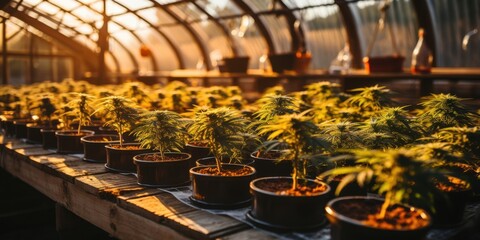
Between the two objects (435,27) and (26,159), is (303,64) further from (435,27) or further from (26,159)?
→ (26,159)

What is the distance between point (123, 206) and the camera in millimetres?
2281

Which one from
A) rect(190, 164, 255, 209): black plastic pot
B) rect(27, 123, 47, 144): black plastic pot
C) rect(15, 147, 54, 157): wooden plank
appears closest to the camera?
rect(190, 164, 255, 209): black plastic pot

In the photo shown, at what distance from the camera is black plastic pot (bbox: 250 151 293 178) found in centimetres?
254

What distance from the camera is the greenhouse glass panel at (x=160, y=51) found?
621 inches

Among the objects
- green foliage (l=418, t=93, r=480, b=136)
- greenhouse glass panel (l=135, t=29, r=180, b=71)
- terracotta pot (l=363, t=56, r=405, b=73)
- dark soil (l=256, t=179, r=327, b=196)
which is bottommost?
dark soil (l=256, t=179, r=327, b=196)

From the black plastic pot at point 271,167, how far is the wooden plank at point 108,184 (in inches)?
28.0

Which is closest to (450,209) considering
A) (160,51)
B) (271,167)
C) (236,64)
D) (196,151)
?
(271,167)

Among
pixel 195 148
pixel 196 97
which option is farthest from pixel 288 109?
pixel 196 97

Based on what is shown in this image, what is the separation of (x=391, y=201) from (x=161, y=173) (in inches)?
58.1

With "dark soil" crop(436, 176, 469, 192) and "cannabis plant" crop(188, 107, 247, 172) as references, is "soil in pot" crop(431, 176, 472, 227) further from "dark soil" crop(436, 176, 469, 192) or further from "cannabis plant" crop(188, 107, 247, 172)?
"cannabis plant" crop(188, 107, 247, 172)

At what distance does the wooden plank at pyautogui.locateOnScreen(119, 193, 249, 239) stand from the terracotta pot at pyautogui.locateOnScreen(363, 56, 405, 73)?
394cm

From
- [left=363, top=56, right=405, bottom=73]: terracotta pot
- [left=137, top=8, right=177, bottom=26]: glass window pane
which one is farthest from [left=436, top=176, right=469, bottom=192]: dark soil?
[left=137, top=8, right=177, bottom=26]: glass window pane

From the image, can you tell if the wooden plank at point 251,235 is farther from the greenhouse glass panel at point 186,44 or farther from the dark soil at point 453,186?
the greenhouse glass panel at point 186,44

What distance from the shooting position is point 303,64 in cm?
661
